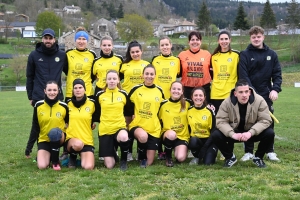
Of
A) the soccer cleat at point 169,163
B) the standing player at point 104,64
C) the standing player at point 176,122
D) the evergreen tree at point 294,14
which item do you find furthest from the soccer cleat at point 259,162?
the evergreen tree at point 294,14

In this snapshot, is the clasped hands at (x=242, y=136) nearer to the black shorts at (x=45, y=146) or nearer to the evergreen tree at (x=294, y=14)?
the black shorts at (x=45, y=146)

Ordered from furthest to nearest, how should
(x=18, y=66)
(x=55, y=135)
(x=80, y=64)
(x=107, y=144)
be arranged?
(x=18, y=66), (x=80, y=64), (x=107, y=144), (x=55, y=135)

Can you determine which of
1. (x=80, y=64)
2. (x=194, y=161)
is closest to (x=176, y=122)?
(x=194, y=161)

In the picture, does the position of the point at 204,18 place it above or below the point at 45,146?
above

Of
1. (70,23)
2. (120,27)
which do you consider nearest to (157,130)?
(120,27)

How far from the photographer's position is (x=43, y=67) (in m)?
6.84

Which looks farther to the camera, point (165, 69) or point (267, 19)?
point (267, 19)

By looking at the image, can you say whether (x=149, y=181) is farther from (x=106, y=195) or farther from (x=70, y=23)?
(x=70, y=23)

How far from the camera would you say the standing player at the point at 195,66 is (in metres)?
7.11

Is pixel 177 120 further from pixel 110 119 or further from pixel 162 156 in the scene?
pixel 110 119

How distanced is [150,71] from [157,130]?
40.5 inches

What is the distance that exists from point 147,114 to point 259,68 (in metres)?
2.18

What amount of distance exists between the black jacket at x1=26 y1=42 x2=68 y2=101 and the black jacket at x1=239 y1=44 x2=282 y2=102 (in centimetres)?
328

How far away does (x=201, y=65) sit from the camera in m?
7.10
